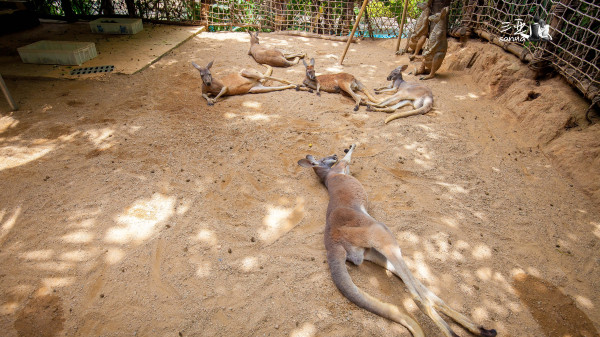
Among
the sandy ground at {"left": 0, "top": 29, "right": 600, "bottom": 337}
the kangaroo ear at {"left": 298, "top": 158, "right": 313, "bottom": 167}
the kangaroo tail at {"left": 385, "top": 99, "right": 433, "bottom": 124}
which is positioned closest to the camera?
the sandy ground at {"left": 0, "top": 29, "right": 600, "bottom": 337}

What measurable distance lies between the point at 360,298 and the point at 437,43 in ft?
17.1

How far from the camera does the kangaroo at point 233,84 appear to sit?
16.0ft

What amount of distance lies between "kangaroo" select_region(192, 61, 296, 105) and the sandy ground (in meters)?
0.18

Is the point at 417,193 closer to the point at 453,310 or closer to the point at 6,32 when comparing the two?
the point at 453,310

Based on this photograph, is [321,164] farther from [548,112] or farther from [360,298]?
[548,112]

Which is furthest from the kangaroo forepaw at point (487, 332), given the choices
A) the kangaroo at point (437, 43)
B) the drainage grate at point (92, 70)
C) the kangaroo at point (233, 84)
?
the drainage grate at point (92, 70)

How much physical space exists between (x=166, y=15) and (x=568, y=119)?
947cm

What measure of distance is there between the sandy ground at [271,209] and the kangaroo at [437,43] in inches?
38.2

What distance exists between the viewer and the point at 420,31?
6.55m

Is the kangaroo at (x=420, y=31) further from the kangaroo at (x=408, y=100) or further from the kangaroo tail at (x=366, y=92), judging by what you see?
the kangaroo tail at (x=366, y=92)

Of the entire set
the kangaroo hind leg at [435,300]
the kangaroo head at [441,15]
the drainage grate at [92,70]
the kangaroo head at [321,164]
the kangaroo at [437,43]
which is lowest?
the kangaroo hind leg at [435,300]

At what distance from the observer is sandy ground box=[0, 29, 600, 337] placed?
211cm

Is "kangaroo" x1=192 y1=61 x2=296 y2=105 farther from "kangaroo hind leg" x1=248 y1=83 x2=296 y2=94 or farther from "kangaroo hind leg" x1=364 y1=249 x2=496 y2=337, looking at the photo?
"kangaroo hind leg" x1=364 y1=249 x2=496 y2=337

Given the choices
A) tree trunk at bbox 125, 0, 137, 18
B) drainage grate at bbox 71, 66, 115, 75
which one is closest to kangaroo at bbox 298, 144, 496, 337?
drainage grate at bbox 71, 66, 115, 75
